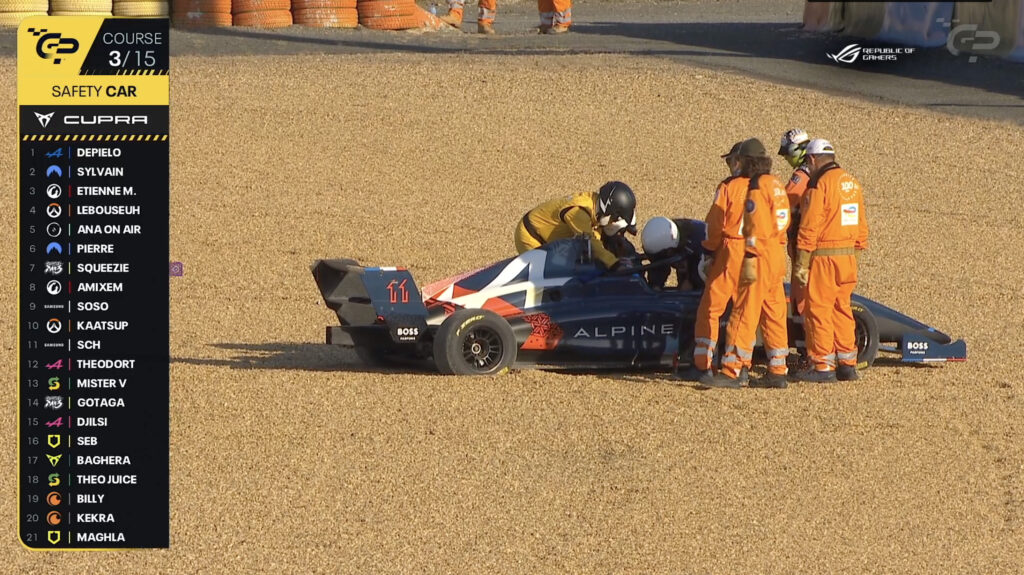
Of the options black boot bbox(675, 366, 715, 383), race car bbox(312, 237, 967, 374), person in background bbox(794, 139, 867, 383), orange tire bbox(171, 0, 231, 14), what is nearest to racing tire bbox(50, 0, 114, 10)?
orange tire bbox(171, 0, 231, 14)

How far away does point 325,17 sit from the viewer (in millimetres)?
30469

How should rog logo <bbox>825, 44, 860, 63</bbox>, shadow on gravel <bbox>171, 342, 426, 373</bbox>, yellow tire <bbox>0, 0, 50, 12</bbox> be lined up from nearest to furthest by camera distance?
shadow on gravel <bbox>171, 342, 426, 373</bbox> → yellow tire <bbox>0, 0, 50, 12</bbox> → rog logo <bbox>825, 44, 860, 63</bbox>

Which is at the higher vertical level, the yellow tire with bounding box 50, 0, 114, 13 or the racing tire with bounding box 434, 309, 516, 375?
the yellow tire with bounding box 50, 0, 114, 13

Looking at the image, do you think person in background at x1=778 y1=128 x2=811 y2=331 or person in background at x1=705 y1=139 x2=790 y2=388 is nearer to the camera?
person in background at x1=705 y1=139 x2=790 y2=388

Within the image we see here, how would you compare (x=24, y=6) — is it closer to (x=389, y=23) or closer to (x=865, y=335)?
(x=389, y=23)

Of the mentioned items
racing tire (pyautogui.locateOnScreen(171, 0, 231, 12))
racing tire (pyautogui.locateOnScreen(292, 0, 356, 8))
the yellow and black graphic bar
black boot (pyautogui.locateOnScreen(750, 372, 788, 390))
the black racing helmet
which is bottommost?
black boot (pyautogui.locateOnScreen(750, 372, 788, 390))

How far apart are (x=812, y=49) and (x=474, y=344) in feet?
63.3

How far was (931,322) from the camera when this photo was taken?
15.5 m

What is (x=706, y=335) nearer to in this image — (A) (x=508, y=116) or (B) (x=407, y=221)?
(B) (x=407, y=221)

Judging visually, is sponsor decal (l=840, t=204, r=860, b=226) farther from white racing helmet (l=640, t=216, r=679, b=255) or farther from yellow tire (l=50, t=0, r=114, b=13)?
yellow tire (l=50, t=0, r=114, b=13)

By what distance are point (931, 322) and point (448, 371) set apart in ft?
17.4

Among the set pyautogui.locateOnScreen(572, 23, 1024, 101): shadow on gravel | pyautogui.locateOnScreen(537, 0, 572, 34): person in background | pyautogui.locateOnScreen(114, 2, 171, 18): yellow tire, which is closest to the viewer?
pyautogui.locateOnScreen(572, 23, 1024, 101): shadow on gravel

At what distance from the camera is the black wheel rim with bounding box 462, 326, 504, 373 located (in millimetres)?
12617
